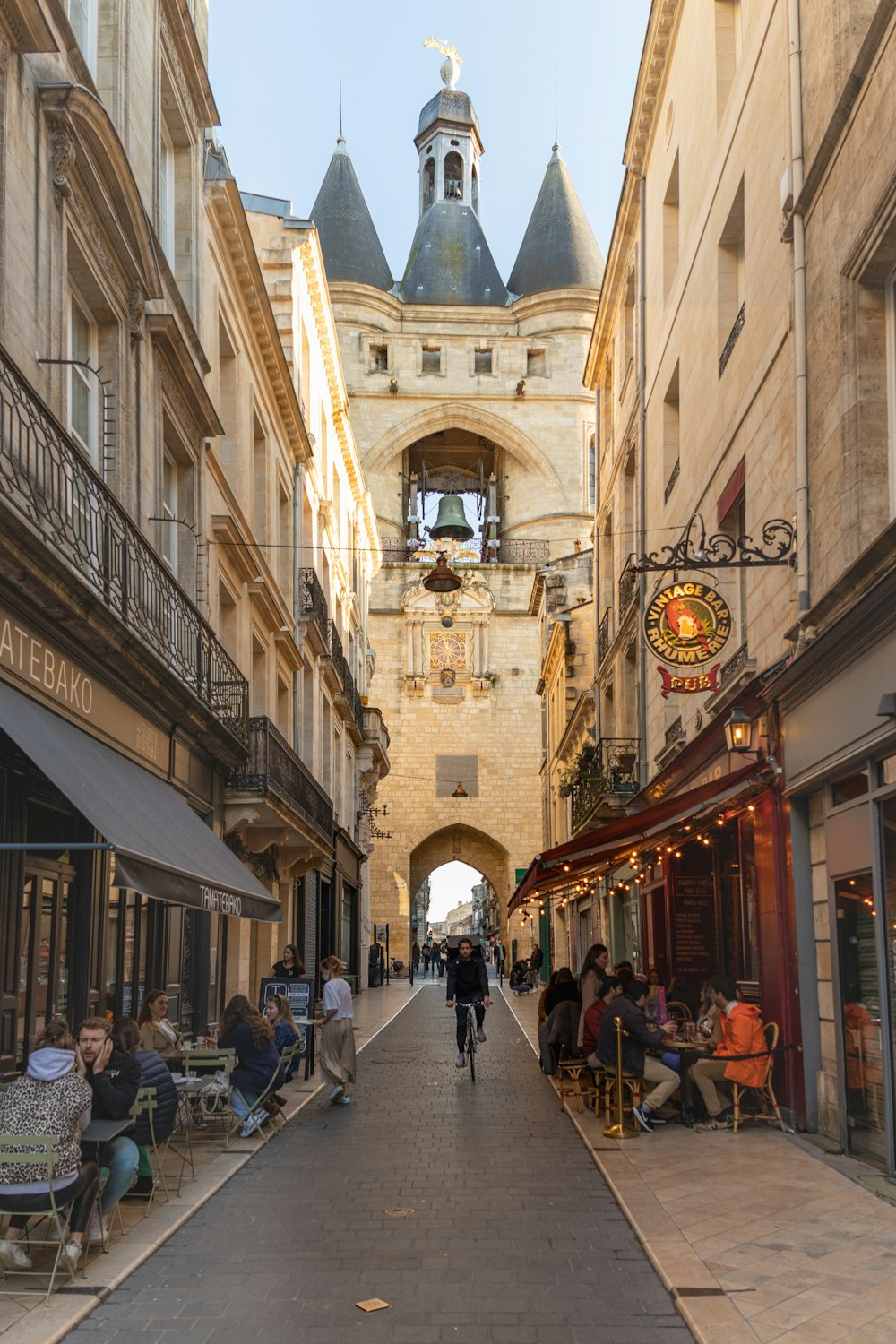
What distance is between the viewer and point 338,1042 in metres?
12.8

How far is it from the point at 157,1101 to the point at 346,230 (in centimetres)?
5320

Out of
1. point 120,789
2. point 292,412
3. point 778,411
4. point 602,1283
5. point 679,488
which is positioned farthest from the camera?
point 292,412

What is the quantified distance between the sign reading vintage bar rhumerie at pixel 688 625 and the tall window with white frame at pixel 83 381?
4.76 metres

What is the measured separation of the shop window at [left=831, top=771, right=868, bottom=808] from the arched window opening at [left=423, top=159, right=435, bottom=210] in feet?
203

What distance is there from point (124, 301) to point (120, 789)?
4.66m

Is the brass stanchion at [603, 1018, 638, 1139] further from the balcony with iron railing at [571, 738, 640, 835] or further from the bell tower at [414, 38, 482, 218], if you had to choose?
the bell tower at [414, 38, 482, 218]

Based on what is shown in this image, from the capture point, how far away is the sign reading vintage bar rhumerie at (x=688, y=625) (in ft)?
37.4

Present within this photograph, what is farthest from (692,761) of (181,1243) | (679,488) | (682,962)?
(181,1243)

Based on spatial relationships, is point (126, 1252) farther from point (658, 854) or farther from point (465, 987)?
point (658, 854)

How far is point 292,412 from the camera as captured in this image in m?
22.2

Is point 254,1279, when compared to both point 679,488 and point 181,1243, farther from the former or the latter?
point 679,488

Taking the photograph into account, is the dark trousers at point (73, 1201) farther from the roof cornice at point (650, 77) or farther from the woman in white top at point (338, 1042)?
the roof cornice at point (650, 77)

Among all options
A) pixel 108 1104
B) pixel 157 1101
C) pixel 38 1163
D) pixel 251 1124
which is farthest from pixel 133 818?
pixel 251 1124

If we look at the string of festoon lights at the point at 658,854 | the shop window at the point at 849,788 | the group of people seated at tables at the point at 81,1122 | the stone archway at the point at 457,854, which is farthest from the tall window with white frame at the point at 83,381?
the stone archway at the point at 457,854
